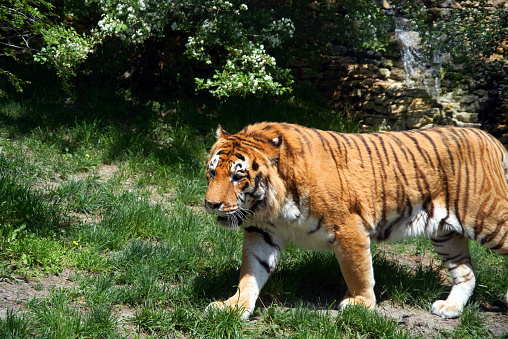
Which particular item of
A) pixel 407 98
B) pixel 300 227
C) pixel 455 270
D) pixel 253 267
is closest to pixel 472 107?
pixel 407 98

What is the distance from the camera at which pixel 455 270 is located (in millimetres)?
4184

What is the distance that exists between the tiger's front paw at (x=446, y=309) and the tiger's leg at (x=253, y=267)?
146 cm

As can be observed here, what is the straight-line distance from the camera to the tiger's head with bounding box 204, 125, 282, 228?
338 centimetres

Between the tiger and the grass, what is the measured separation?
27cm

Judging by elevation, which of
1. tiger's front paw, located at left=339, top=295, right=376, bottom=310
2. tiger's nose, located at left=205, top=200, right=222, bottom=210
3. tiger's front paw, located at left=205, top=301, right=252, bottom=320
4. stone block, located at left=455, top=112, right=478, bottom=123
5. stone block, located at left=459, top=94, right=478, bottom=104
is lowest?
tiger's front paw, located at left=339, top=295, right=376, bottom=310

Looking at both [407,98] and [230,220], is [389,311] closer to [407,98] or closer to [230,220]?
[230,220]

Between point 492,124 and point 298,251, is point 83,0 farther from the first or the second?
point 492,124

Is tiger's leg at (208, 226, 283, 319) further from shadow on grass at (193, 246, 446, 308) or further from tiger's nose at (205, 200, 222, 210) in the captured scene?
tiger's nose at (205, 200, 222, 210)

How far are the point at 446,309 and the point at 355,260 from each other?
40.1 inches

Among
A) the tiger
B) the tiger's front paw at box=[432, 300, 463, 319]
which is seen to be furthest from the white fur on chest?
the tiger's front paw at box=[432, 300, 463, 319]

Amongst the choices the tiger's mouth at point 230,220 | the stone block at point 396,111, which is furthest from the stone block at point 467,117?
the tiger's mouth at point 230,220

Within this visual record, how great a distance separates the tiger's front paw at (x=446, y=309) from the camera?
388 centimetres

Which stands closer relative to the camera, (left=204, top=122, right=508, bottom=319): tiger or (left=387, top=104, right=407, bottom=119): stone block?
(left=204, top=122, right=508, bottom=319): tiger

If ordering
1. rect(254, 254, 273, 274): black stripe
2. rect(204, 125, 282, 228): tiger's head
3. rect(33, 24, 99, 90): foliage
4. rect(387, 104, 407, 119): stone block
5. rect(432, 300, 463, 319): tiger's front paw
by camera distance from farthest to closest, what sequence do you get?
rect(387, 104, 407, 119): stone block < rect(33, 24, 99, 90): foliage < rect(432, 300, 463, 319): tiger's front paw < rect(254, 254, 273, 274): black stripe < rect(204, 125, 282, 228): tiger's head
